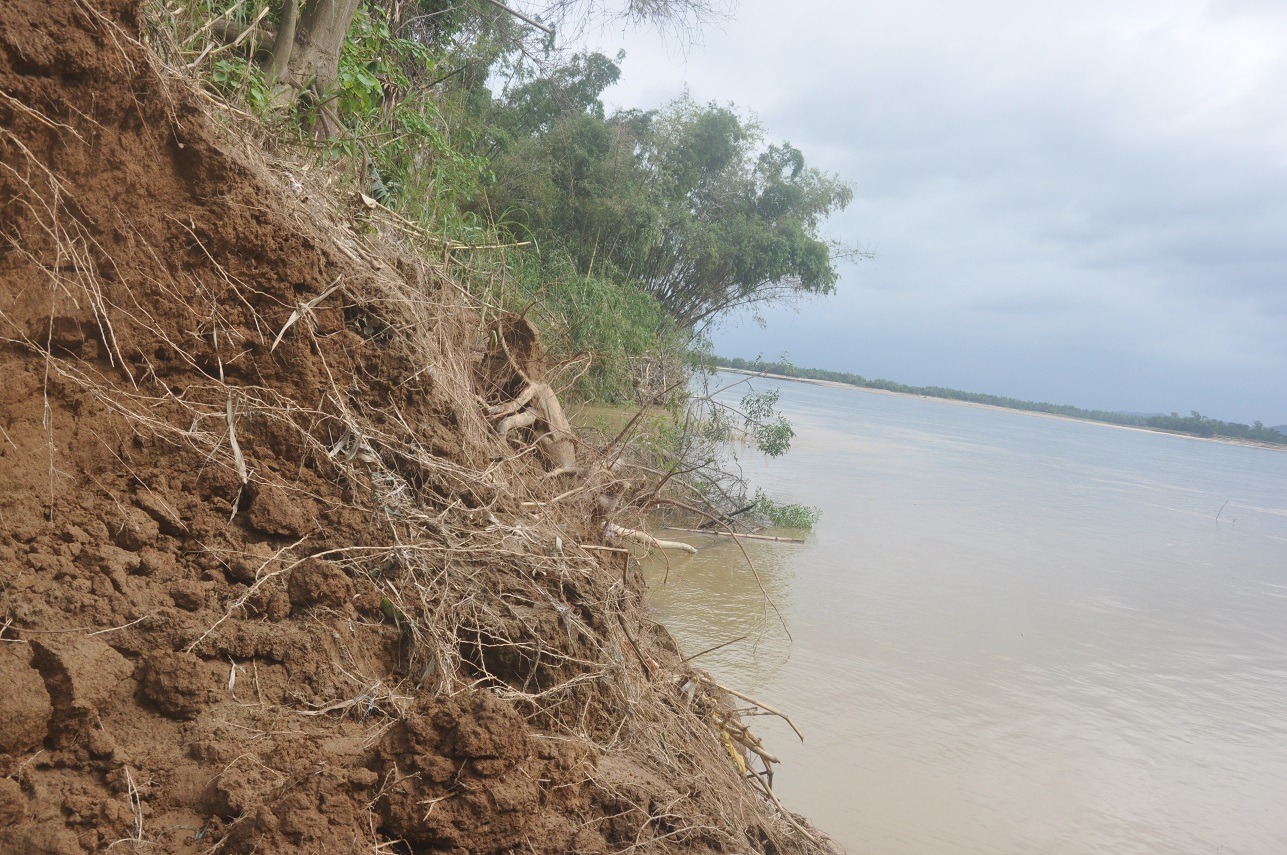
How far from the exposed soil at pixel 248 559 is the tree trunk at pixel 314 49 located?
1.25 metres

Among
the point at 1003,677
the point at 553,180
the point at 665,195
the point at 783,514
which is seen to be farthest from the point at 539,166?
the point at 1003,677

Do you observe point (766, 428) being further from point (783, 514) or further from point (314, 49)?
point (314, 49)

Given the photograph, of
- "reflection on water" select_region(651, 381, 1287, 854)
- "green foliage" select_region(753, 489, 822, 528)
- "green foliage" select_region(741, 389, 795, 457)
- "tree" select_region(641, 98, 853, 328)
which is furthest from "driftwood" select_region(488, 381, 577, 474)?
"tree" select_region(641, 98, 853, 328)

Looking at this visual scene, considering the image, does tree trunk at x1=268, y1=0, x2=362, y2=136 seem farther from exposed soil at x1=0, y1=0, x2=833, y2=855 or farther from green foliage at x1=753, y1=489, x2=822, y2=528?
green foliage at x1=753, y1=489, x2=822, y2=528

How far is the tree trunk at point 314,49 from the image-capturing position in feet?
12.2

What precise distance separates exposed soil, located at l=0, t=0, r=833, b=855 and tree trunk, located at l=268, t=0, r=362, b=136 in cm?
125

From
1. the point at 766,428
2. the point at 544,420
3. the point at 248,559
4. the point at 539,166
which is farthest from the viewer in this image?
the point at 539,166

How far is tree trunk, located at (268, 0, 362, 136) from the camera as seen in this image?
372 cm

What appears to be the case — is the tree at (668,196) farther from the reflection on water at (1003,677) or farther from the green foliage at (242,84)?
the green foliage at (242,84)

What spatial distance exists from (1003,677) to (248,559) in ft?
21.3

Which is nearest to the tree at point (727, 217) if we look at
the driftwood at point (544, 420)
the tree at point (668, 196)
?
the tree at point (668, 196)

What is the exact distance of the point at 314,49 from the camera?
388 centimetres

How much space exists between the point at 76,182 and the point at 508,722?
1745mm

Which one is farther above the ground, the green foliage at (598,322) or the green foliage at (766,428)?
the green foliage at (598,322)
